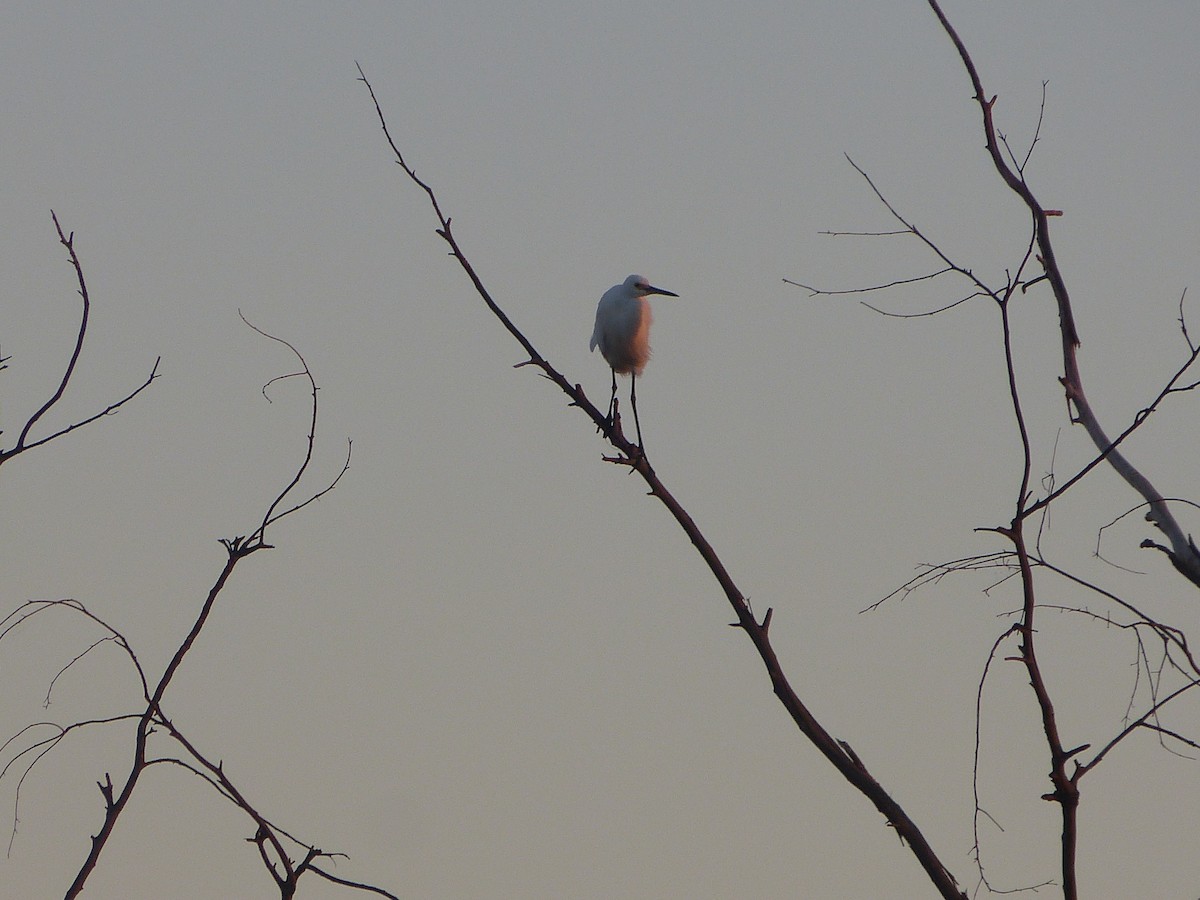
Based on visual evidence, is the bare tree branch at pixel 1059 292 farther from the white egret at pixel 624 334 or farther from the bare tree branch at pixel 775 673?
the white egret at pixel 624 334

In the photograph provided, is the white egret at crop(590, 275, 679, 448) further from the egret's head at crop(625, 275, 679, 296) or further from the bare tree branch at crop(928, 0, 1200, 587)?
the bare tree branch at crop(928, 0, 1200, 587)

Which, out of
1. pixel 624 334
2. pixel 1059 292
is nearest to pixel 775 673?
pixel 1059 292

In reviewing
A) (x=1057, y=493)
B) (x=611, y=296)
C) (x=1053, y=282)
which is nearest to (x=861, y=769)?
(x=1057, y=493)

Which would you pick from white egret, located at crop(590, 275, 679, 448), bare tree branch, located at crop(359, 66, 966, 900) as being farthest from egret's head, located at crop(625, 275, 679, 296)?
bare tree branch, located at crop(359, 66, 966, 900)

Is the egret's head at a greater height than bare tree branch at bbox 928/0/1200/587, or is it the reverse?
the egret's head

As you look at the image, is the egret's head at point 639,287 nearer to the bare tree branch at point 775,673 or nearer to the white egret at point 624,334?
the white egret at point 624,334

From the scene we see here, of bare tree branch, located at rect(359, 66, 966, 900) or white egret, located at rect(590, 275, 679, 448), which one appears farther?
white egret, located at rect(590, 275, 679, 448)

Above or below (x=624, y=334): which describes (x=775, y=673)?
below

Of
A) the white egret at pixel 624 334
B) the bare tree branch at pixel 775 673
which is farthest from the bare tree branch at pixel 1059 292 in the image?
the white egret at pixel 624 334

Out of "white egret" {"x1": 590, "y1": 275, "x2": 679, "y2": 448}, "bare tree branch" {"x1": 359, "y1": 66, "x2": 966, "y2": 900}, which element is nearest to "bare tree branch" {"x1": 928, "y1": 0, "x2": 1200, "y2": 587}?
"bare tree branch" {"x1": 359, "y1": 66, "x2": 966, "y2": 900}

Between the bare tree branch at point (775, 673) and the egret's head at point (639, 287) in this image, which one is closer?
the bare tree branch at point (775, 673)

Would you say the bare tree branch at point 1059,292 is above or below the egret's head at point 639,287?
below

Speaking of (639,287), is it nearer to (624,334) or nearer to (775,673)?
(624,334)

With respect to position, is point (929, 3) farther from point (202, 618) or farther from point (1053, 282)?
point (202, 618)
